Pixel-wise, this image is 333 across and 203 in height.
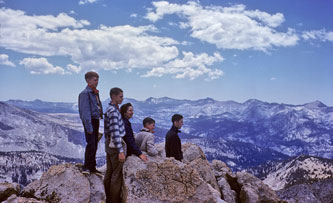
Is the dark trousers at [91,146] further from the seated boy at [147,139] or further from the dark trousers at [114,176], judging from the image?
the seated boy at [147,139]

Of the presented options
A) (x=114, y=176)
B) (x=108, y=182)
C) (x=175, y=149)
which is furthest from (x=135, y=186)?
(x=175, y=149)

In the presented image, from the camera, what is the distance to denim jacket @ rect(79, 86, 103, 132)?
14.8 meters

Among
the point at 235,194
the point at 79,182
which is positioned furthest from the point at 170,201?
the point at 235,194

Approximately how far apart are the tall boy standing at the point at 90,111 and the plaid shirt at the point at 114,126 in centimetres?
110

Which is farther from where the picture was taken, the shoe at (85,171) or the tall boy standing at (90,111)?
the shoe at (85,171)

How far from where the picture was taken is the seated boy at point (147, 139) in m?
16.3

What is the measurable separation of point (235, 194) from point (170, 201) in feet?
33.0

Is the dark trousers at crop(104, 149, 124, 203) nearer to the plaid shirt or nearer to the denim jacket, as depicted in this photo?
the plaid shirt

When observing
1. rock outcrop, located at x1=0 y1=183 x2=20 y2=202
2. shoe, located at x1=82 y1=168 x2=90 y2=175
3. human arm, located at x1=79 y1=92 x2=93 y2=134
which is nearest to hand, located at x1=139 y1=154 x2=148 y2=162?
human arm, located at x1=79 y1=92 x2=93 y2=134

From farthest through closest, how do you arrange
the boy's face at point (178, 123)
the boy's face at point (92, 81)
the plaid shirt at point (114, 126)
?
the boy's face at point (178, 123) < the boy's face at point (92, 81) < the plaid shirt at point (114, 126)

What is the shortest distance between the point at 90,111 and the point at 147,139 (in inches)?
148

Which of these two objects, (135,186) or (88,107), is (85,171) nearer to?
(135,186)

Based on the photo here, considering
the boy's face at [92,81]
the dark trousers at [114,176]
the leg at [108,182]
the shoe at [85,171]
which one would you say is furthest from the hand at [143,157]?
the boy's face at [92,81]

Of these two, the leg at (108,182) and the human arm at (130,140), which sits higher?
the human arm at (130,140)
